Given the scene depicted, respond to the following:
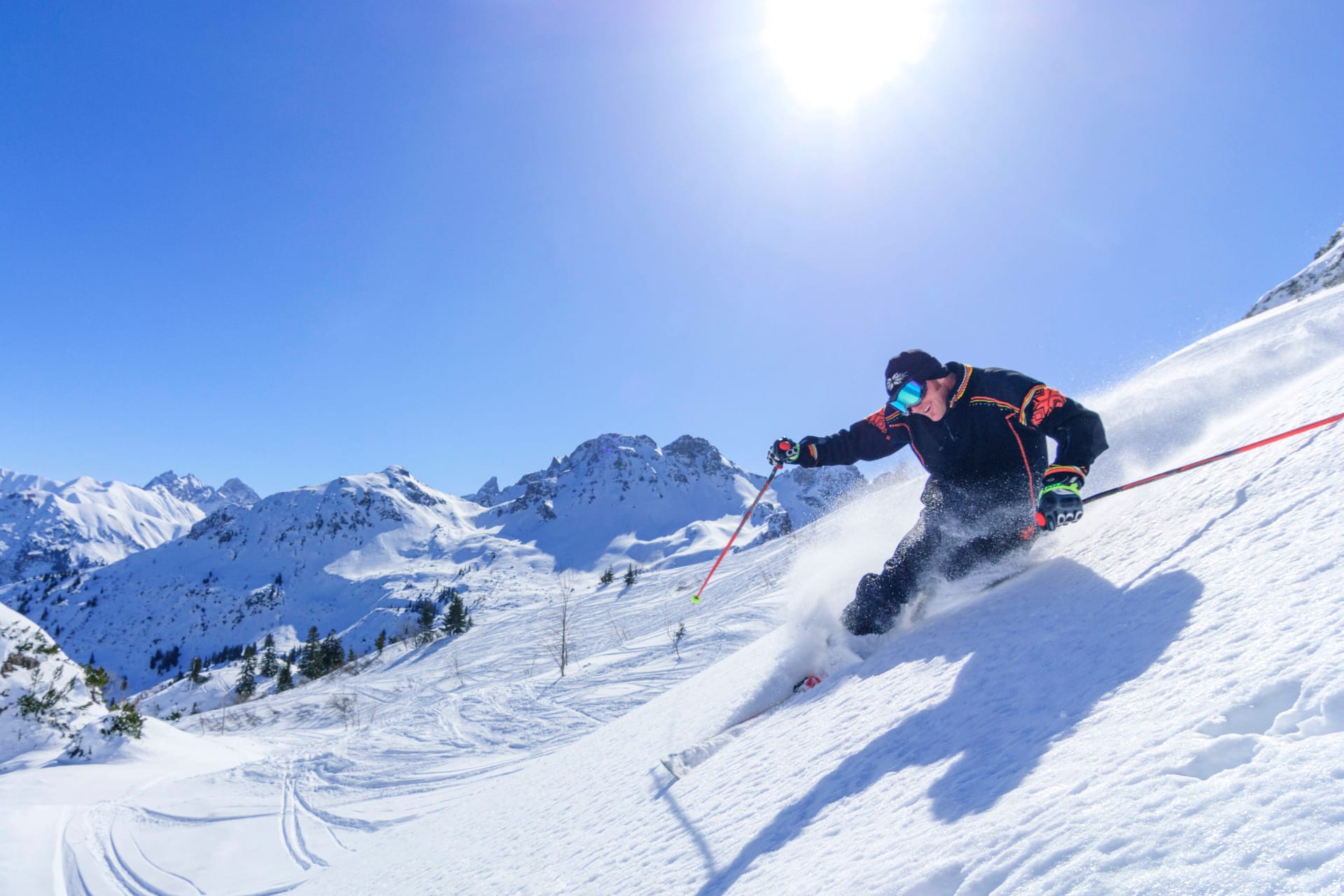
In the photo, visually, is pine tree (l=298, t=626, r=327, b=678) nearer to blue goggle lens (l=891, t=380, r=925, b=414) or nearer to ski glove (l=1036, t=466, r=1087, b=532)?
blue goggle lens (l=891, t=380, r=925, b=414)

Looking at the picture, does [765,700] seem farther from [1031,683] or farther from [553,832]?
[1031,683]

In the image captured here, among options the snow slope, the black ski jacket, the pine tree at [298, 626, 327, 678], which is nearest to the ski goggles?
the black ski jacket

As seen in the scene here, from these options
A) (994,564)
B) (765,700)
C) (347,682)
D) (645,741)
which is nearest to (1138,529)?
(994,564)

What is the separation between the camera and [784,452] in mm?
7535

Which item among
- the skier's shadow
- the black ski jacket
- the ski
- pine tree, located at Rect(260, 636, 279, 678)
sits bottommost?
the ski

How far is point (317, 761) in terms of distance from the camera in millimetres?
13195

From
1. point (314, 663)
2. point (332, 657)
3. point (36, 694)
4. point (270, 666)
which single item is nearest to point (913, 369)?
point (36, 694)

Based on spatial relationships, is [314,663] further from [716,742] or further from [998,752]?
[998,752]

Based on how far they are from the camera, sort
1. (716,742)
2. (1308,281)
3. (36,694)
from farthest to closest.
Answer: (1308,281) < (36,694) < (716,742)

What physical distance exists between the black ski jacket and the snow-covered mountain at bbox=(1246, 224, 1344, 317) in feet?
90.8

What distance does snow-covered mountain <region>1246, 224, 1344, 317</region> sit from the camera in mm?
25000

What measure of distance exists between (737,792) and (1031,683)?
1850 millimetres

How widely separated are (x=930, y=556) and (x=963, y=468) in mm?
807

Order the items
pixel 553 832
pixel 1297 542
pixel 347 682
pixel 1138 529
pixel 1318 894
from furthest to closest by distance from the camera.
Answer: pixel 347 682 → pixel 553 832 → pixel 1138 529 → pixel 1297 542 → pixel 1318 894
